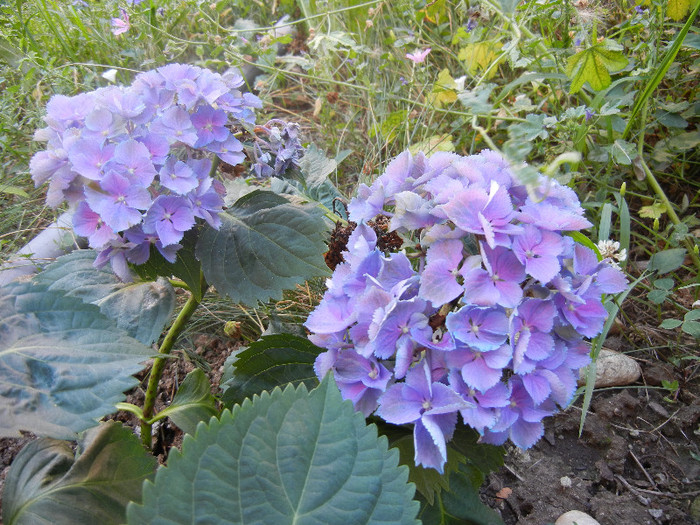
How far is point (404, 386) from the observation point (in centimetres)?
84

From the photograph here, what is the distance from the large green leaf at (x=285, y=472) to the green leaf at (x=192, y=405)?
46 cm

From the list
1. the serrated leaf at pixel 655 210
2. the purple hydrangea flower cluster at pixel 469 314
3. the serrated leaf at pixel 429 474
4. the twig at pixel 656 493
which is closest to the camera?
the purple hydrangea flower cluster at pixel 469 314

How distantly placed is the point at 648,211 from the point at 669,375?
522 mm

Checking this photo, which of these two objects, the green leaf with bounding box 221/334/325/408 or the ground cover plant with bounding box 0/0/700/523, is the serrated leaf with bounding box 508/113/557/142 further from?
the green leaf with bounding box 221/334/325/408

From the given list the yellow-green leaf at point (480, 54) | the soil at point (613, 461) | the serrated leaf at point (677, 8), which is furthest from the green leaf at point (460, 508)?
the yellow-green leaf at point (480, 54)

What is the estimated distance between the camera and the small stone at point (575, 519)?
1249mm

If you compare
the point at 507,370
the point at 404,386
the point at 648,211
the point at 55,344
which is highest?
the point at 55,344

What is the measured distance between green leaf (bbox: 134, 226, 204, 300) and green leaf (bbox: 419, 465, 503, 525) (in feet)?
2.11

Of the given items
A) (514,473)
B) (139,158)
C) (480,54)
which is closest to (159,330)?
(139,158)

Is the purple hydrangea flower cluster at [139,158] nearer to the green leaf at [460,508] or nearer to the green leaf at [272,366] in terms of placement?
the green leaf at [272,366]

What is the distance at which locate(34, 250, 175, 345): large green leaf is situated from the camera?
1.17 m

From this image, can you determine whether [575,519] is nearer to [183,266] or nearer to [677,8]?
[183,266]

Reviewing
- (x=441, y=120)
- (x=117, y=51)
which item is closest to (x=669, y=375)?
(x=441, y=120)

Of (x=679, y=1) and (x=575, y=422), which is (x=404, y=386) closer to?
(x=575, y=422)
